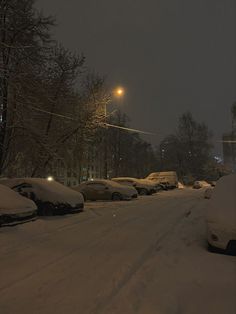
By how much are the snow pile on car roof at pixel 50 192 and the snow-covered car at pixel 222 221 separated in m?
7.04

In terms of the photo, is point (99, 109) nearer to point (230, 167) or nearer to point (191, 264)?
point (191, 264)

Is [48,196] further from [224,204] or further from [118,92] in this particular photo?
[118,92]

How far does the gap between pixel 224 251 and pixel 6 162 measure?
58.9ft

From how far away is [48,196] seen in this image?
1402 cm

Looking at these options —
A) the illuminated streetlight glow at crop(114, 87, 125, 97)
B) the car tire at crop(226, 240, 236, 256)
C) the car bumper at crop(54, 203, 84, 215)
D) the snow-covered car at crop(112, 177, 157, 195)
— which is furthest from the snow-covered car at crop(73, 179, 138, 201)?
the car tire at crop(226, 240, 236, 256)

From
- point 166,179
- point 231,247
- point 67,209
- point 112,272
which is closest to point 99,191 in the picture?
point 67,209

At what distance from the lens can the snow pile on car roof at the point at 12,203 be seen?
10.4 metres

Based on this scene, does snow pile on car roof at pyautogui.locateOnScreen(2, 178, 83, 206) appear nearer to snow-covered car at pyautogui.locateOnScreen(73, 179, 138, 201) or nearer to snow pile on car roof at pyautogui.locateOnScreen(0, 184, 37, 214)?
snow pile on car roof at pyautogui.locateOnScreen(0, 184, 37, 214)

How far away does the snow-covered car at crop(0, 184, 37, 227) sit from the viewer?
1026 cm

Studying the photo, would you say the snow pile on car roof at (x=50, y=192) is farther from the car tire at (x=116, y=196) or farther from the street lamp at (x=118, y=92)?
the street lamp at (x=118, y=92)

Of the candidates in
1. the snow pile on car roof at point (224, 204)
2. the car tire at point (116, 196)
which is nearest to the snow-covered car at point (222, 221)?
the snow pile on car roof at point (224, 204)

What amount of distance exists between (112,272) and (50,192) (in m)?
8.36

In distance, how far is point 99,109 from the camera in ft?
87.4

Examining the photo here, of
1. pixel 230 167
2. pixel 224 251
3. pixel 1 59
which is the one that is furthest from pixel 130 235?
pixel 230 167
